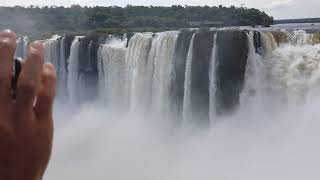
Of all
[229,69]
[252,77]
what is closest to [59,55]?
[229,69]

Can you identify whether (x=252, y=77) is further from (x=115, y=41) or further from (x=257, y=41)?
(x=115, y=41)

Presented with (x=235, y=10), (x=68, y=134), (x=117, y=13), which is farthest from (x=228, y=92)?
(x=117, y=13)

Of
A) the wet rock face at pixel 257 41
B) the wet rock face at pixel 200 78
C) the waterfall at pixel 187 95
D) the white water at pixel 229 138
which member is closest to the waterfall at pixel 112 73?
the white water at pixel 229 138

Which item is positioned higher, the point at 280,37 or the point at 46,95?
the point at 46,95

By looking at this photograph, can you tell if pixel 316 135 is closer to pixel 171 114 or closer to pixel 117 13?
pixel 171 114

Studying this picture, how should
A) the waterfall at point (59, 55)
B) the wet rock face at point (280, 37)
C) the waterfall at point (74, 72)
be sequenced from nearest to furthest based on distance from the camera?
the wet rock face at point (280, 37), the waterfall at point (74, 72), the waterfall at point (59, 55)

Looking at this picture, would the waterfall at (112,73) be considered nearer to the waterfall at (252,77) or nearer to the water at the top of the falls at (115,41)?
the water at the top of the falls at (115,41)

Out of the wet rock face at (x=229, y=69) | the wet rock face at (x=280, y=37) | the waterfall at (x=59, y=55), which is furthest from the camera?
the waterfall at (x=59, y=55)
